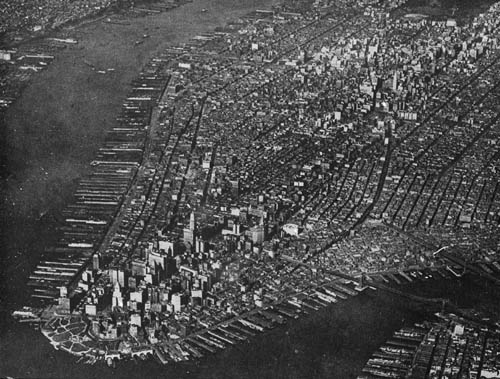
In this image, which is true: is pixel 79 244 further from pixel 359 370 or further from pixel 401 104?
pixel 401 104

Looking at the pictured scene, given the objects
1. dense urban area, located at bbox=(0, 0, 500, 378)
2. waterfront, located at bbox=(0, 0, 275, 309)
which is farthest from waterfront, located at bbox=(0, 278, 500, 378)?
waterfront, located at bbox=(0, 0, 275, 309)

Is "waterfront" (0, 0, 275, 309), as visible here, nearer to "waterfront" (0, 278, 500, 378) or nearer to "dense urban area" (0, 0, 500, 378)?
"dense urban area" (0, 0, 500, 378)

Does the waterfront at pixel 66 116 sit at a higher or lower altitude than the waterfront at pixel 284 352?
higher

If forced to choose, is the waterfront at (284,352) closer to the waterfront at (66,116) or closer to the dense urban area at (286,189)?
the dense urban area at (286,189)

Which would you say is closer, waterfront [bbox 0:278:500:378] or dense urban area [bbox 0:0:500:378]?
waterfront [bbox 0:278:500:378]

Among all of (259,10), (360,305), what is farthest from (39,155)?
(360,305)

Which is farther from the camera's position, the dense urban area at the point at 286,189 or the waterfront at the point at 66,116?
the waterfront at the point at 66,116

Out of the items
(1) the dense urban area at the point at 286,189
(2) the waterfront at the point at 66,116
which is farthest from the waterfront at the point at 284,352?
(2) the waterfront at the point at 66,116

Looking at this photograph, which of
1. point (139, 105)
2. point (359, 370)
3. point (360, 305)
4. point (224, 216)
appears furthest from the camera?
point (139, 105)

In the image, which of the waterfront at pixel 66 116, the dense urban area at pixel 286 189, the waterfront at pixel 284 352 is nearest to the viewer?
the waterfront at pixel 284 352
